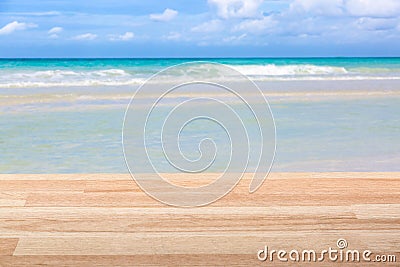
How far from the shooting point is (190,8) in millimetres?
14500

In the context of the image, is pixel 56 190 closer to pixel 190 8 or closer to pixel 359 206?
pixel 359 206

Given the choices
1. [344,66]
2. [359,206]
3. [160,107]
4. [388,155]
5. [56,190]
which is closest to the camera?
[359,206]

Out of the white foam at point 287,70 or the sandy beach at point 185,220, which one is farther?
the white foam at point 287,70

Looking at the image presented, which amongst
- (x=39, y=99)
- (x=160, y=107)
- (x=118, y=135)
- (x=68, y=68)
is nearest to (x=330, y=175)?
(x=118, y=135)

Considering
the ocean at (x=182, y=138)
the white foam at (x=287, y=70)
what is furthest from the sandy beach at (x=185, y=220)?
the white foam at (x=287, y=70)

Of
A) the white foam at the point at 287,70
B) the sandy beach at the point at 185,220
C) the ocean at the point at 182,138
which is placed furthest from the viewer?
the white foam at the point at 287,70

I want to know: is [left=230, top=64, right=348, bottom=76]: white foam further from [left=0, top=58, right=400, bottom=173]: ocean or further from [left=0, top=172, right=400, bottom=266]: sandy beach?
[left=0, top=172, right=400, bottom=266]: sandy beach

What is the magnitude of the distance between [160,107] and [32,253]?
11.1 feet

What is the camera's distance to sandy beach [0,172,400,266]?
1.45 meters

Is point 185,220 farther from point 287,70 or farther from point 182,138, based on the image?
point 287,70

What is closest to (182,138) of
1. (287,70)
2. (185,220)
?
(185,220)

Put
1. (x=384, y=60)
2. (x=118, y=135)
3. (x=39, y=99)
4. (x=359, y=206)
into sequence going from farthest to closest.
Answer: (x=384, y=60), (x=39, y=99), (x=118, y=135), (x=359, y=206)

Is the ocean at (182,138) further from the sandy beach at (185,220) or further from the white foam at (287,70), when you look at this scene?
the white foam at (287,70)

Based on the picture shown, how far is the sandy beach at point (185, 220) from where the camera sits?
145 cm
